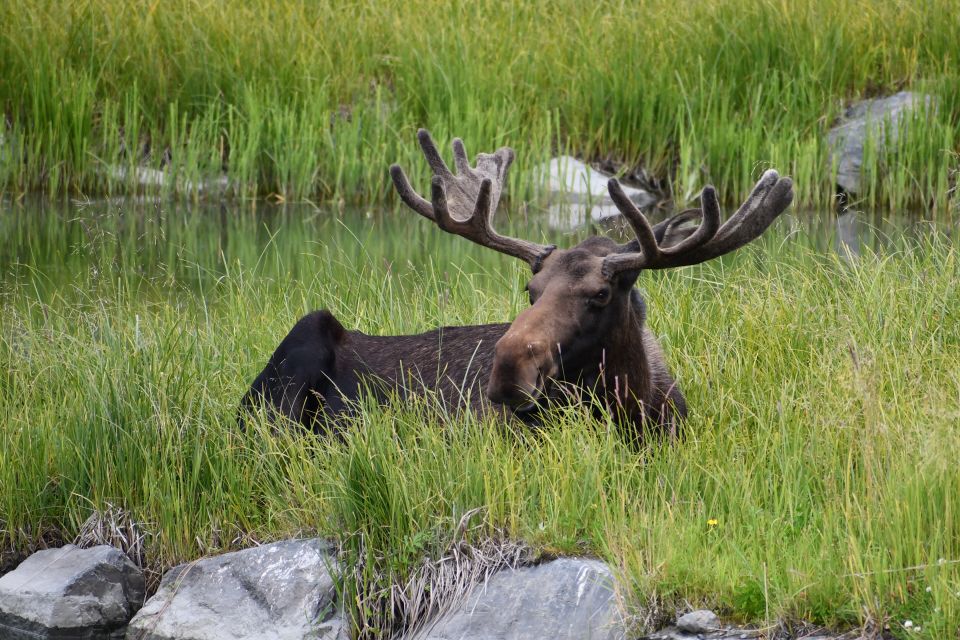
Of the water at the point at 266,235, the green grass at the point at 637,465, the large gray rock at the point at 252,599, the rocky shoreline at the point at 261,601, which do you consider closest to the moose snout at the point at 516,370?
the green grass at the point at 637,465

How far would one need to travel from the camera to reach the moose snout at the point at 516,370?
16.5ft

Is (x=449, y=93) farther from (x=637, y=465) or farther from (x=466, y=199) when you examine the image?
(x=637, y=465)

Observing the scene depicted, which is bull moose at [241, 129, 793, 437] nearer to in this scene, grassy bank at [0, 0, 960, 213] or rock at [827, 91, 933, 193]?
grassy bank at [0, 0, 960, 213]

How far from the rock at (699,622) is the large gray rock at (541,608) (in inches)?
8.3

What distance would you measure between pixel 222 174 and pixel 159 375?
9.95m

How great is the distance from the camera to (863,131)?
576 inches

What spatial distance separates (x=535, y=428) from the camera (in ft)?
17.7

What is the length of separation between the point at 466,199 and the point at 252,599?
2475 mm

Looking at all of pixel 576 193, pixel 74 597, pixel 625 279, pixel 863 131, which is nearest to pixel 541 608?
pixel 625 279

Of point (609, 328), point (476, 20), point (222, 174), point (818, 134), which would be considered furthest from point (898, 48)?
point (609, 328)

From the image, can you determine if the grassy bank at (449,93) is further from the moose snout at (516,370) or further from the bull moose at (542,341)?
the moose snout at (516,370)

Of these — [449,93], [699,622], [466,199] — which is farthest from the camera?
[449,93]

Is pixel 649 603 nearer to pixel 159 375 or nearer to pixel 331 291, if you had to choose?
pixel 159 375

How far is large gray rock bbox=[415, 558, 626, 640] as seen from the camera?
432cm
